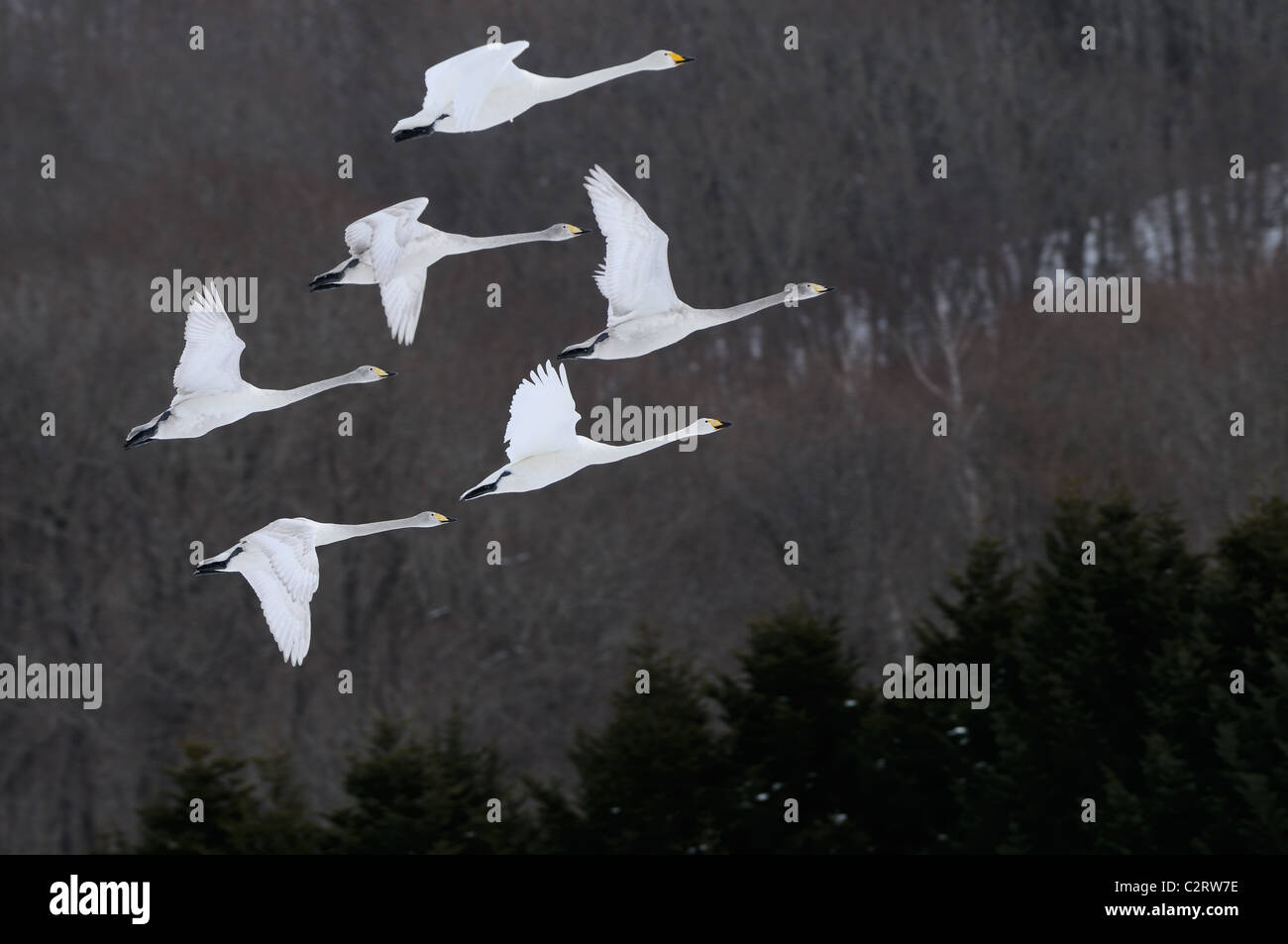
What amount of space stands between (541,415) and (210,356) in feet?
10.6

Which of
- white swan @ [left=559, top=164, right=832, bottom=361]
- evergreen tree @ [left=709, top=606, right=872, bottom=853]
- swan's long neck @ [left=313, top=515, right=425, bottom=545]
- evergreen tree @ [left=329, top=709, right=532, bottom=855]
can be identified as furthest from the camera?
evergreen tree @ [left=709, top=606, right=872, bottom=853]

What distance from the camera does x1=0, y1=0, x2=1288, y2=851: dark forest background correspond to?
48281 mm

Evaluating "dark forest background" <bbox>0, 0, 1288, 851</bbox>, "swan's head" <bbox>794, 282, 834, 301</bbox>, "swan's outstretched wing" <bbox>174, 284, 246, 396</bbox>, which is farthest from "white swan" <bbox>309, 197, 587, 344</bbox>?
"dark forest background" <bbox>0, 0, 1288, 851</bbox>

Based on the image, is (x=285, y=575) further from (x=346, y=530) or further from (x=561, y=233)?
(x=561, y=233)

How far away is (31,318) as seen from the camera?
52.0 meters

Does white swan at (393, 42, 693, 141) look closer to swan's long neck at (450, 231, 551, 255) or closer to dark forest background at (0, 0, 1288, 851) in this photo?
swan's long neck at (450, 231, 551, 255)

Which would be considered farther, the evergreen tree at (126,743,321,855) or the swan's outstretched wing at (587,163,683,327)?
the evergreen tree at (126,743,321,855)

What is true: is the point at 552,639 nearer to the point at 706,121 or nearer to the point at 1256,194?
the point at 706,121

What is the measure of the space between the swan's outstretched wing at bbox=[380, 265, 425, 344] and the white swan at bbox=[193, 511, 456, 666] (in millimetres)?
2076

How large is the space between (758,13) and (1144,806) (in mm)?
42409

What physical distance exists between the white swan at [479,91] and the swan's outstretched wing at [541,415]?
219cm

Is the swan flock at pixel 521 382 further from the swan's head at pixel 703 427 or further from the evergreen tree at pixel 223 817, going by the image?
the evergreen tree at pixel 223 817

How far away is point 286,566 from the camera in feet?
69.2
